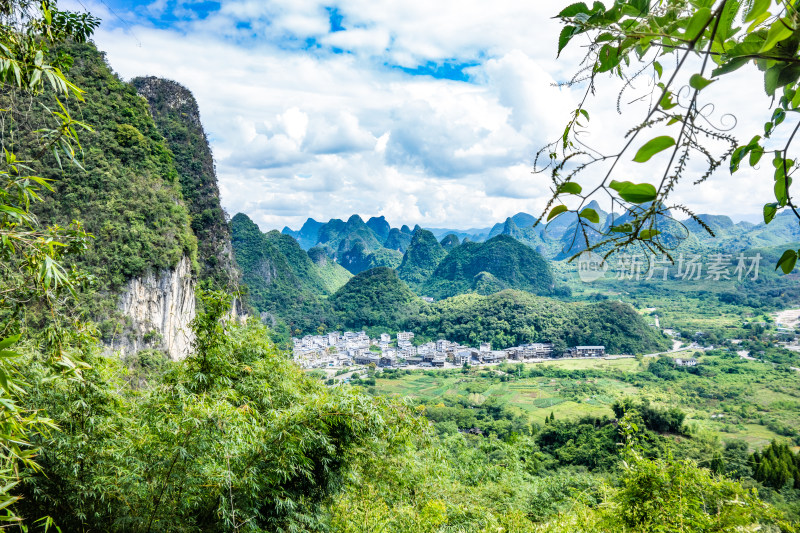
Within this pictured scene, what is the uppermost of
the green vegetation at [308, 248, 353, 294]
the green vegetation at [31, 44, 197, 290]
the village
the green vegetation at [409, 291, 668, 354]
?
the green vegetation at [31, 44, 197, 290]

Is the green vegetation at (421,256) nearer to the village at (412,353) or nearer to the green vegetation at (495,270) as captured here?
the green vegetation at (495,270)

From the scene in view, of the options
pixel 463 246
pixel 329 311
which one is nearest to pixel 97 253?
pixel 329 311

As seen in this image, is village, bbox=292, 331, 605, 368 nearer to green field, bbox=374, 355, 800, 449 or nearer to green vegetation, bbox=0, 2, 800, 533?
green field, bbox=374, 355, 800, 449

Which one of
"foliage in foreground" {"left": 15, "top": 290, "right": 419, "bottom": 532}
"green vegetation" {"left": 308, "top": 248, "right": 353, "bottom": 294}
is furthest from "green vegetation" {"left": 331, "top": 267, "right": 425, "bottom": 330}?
"foliage in foreground" {"left": 15, "top": 290, "right": 419, "bottom": 532}

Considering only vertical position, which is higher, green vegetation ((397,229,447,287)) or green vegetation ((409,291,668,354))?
green vegetation ((397,229,447,287))

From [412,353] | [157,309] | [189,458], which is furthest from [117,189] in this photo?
[412,353]

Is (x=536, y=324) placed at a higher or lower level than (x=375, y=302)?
lower

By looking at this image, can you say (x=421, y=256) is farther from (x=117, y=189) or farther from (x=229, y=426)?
(x=229, y=426)
